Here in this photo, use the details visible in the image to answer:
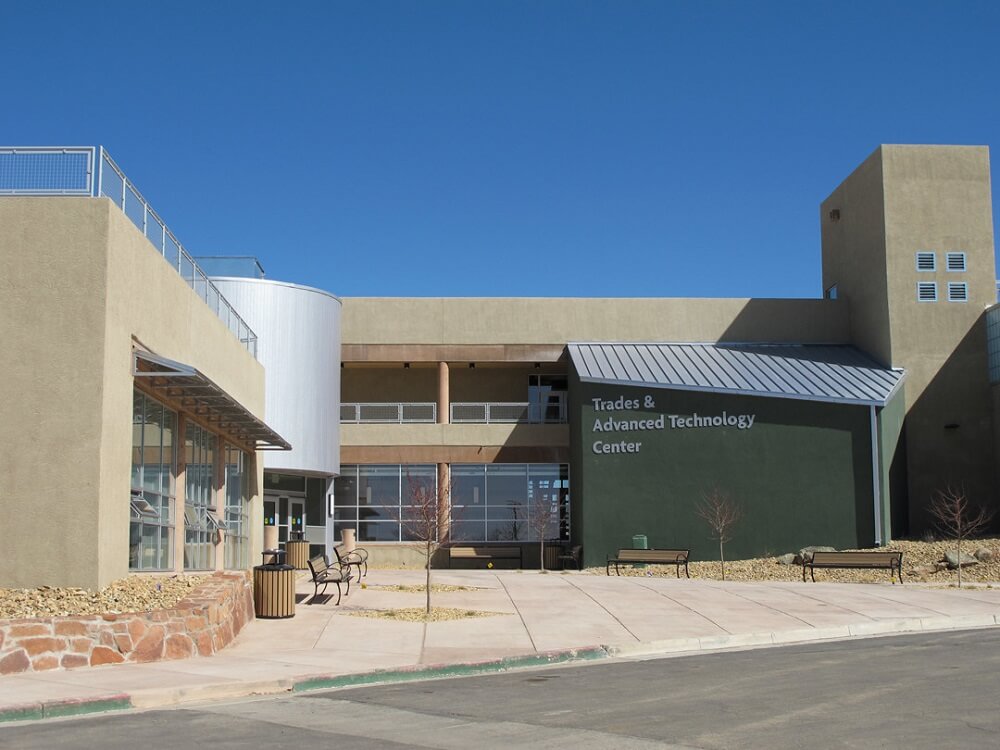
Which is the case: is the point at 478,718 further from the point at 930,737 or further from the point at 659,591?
the point at 659,591

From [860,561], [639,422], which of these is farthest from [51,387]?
[639,422]

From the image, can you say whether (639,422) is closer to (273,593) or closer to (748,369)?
(748,369)

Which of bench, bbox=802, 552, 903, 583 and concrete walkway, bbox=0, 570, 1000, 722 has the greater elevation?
bench, bbox=802, 552, 903, 583

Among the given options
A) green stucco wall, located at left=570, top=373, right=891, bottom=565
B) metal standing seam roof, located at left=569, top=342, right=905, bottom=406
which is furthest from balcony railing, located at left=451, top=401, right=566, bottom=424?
green stucco wall, located at left=570, top=373, right=891, bottom=565

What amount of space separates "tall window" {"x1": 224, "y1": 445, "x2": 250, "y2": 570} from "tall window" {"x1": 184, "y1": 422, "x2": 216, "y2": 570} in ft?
6.13

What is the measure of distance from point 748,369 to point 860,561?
11.5 meters

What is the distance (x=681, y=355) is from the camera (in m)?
40.3

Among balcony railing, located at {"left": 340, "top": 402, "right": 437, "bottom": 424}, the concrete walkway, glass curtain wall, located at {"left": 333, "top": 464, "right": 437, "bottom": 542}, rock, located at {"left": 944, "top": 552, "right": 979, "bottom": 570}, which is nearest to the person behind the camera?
the concrete walkway

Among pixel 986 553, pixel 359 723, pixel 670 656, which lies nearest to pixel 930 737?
pixel 359 723

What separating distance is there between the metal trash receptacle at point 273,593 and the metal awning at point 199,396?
3.10 m

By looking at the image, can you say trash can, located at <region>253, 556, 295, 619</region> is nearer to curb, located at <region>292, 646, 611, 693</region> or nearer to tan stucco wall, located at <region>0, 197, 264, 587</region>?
tan stucco wall, located at <region>0, 197, 264, 587</region>

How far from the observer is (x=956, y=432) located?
125ft

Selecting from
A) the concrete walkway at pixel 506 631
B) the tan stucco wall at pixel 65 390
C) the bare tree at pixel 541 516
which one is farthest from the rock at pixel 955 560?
the tan stucco wall at pixel 65 390

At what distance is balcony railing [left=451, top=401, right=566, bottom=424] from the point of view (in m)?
41.6
